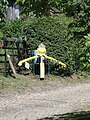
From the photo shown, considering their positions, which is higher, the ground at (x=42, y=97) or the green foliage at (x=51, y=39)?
the green foliage at (x=51, y=39)

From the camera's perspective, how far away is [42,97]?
44.2ft

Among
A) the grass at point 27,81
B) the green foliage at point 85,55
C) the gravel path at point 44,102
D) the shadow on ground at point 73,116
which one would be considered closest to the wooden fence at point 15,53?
the grass at point 27,81

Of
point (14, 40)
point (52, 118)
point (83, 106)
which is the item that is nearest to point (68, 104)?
point (83, 106)

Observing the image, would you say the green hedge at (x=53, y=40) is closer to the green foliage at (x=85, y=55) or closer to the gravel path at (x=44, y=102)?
the gravel path at (x=44, y=102)

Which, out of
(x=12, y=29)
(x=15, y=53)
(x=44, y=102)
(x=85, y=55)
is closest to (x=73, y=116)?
(x=44, y=102)

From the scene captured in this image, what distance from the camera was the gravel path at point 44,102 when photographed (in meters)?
10.8

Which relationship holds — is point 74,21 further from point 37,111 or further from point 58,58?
point 58,58

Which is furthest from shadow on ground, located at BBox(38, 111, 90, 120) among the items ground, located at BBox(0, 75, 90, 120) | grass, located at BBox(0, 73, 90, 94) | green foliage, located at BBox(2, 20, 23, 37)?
green foliage, located at BBox(2, 20, 23, 37)

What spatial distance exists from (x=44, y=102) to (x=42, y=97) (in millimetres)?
934

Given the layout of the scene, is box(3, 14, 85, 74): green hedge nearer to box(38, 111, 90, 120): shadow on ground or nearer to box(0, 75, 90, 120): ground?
box(0, 75, 90, 120): ground

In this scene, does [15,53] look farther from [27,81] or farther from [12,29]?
[12,29]

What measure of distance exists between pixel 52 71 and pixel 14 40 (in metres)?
2.15

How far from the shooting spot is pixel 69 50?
17.6 metres

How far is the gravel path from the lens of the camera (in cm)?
1080
